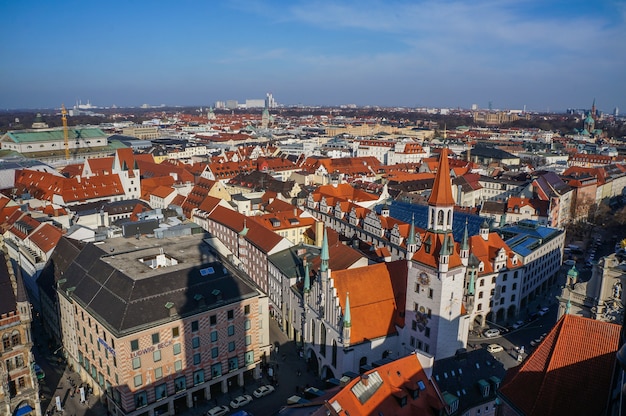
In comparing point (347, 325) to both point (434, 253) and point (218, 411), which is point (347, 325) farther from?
point (218, 411)

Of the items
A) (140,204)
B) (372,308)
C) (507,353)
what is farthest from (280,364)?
(140,204)

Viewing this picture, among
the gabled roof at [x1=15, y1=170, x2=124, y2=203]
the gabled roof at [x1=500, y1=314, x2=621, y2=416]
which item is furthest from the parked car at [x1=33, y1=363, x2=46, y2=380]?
the gabled roof at [x1=15, y1=170, x2=124, y2=203]

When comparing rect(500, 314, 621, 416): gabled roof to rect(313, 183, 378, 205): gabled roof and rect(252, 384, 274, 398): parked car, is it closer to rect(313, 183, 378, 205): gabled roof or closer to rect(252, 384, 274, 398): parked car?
rect(252, 384, 274, 398): parked car

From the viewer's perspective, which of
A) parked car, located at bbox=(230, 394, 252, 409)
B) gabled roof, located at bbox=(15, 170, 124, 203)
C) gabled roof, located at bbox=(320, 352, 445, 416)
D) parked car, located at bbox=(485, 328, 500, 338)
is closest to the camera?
gabled roof, located at bbox=(320, 352, 445, 416)

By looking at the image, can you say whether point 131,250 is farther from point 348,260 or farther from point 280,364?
point 348,260

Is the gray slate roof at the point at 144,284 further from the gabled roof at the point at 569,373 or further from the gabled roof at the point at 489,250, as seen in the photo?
the gabled roof at the point at 489,250

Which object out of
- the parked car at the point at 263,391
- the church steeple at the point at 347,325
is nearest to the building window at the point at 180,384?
the parked car at the point at 263,391

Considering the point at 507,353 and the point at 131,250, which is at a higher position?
the point at 131,250
